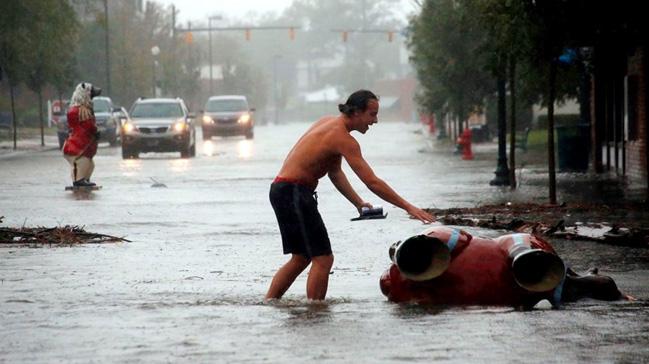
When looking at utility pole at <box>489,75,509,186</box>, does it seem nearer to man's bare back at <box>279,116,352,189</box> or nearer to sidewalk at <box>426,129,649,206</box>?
sidewalk at <box>426,129,649,206</box>

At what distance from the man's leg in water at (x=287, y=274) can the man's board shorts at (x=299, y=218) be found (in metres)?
0.07

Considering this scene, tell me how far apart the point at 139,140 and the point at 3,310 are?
109 ft

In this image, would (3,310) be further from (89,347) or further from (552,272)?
(552,272)

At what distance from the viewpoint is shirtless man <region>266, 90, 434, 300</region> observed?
36.9ft

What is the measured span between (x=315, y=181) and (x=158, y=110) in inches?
1395

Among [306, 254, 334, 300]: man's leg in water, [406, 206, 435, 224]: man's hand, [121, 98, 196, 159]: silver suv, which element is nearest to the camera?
[406, 206, 435, 224]: man's hand

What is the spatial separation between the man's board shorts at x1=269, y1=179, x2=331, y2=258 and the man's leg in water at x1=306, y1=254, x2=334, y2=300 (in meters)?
0.04

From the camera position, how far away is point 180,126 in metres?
44.8

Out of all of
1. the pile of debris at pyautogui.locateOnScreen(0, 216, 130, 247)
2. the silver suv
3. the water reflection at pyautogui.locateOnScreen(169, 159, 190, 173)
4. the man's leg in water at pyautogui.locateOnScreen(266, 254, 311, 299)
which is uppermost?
the silver suv

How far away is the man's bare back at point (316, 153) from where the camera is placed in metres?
11.3

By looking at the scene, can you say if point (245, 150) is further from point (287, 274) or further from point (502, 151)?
point (287, 274)

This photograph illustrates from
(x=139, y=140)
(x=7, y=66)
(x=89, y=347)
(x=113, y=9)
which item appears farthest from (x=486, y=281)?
(x=113, y=9)

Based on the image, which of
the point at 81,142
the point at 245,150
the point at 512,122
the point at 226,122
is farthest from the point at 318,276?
the point at 226,122

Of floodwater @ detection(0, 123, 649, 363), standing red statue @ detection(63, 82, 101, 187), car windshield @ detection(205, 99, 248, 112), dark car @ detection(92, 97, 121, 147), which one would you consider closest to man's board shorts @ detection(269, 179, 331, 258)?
floodwater @ detection(0, 123, 649, 363)
